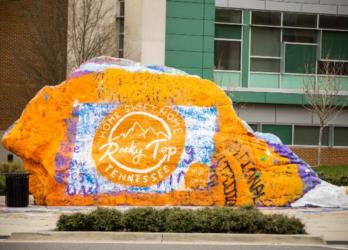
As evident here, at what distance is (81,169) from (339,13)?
2098 cm

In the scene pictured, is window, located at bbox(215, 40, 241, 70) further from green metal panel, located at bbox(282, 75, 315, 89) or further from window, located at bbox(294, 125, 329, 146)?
window, located at bbox(294, 125, 329, 146)

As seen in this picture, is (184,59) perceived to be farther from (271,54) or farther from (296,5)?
(296,5)

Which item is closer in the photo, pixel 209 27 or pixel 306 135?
pixel 209 27

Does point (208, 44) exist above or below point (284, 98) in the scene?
above

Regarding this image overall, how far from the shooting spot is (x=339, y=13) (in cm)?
3378

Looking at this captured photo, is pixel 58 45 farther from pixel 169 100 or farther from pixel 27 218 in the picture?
pixel 27 218

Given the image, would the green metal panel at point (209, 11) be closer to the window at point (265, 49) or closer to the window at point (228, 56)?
the window at point (228, 56)

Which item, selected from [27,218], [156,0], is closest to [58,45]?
[156,0]

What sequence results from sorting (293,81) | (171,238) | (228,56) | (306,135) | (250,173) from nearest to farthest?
(171,238) → (250,173) → (306,135) → (228,56) → (293,81)

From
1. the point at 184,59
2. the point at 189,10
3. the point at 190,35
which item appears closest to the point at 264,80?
the point at 184,59

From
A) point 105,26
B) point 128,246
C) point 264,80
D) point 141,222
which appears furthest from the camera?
point 264,80

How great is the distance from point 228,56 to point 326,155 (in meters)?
6.50

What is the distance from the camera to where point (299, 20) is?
33.7 m

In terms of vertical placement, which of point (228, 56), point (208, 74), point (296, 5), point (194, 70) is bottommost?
point (208, 74)
